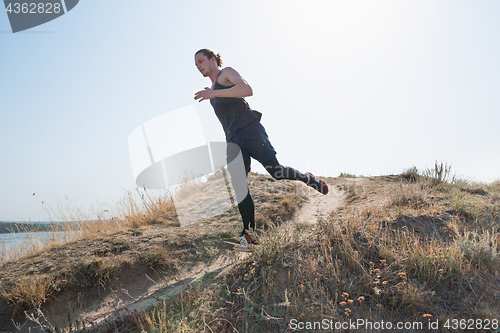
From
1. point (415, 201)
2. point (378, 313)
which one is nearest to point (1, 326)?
point (378, 313)

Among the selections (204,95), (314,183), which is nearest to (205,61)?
(204,95)

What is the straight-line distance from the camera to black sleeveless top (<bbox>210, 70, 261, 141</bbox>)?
349 cm

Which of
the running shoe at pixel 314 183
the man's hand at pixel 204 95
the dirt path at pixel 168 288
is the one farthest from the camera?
the running shoe at pixel 314 183

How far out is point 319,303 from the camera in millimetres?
2139

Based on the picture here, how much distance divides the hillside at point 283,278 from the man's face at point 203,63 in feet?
7.63

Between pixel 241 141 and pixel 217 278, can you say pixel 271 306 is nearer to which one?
pixel 217 278

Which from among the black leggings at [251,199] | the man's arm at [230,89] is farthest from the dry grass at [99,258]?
the man's arm at [230,89]

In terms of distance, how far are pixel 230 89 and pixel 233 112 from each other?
1.39 feet

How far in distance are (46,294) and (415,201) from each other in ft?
17.1

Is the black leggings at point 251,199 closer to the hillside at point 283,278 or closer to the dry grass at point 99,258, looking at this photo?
the hillside at point 283,278

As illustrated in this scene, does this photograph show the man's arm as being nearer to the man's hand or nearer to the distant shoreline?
the man's hand

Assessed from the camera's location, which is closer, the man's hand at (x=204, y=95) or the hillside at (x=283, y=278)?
the hillside at (x=283, y=278)

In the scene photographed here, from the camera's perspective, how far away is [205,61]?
3.62 meters

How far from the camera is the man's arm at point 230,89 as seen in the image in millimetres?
3131
